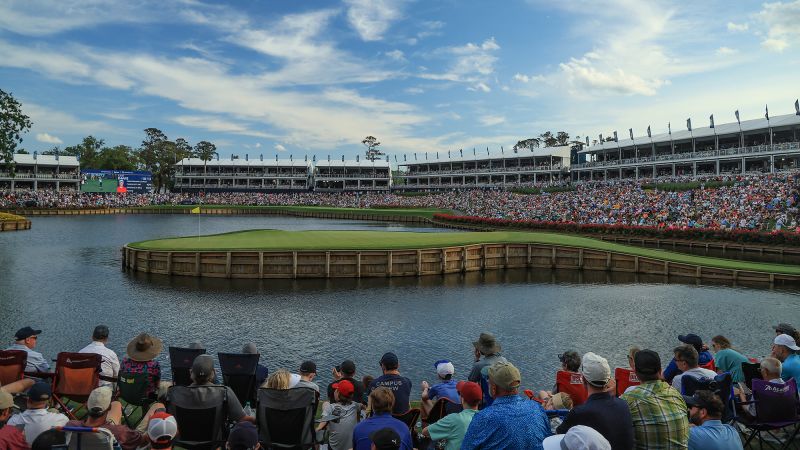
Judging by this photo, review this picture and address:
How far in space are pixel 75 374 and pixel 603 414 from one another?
821 centimetres

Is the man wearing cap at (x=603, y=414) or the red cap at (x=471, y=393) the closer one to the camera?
the man wearing cap at (x=603, y=414)

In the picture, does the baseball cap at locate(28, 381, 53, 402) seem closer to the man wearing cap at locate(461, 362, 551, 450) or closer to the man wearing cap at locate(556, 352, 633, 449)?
the man wearing cap at locate(461, 362, 551, 450)

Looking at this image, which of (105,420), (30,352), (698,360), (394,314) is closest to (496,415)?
(105,420)

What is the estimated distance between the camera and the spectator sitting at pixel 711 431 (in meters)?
5.73

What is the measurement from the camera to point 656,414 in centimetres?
554

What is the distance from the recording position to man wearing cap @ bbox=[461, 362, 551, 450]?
16.1 feet

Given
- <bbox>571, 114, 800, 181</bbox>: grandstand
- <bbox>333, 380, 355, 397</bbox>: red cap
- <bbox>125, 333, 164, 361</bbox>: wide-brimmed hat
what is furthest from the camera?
<bbox>571, 114, 800, 181</bbox>: grandstand

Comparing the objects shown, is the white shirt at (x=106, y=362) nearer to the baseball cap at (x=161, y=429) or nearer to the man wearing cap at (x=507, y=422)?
the baseball cap at (x=161, y=429)

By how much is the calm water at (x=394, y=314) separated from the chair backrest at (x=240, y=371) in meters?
5.69

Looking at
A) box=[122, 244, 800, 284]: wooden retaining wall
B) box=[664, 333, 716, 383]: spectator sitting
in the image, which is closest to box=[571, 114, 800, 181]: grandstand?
box=[122, 244, 800, 284]: wooden retaining wall

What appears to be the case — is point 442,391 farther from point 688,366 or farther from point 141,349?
point 141,349

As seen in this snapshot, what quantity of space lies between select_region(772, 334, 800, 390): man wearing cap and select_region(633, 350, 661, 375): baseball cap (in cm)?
470

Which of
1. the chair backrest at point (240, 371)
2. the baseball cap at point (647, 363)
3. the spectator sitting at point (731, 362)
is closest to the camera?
the baseball cap at point (647, 363)

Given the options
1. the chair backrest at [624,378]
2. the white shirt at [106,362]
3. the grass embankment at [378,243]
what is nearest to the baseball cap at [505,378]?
the chair backrest at [624,378]
